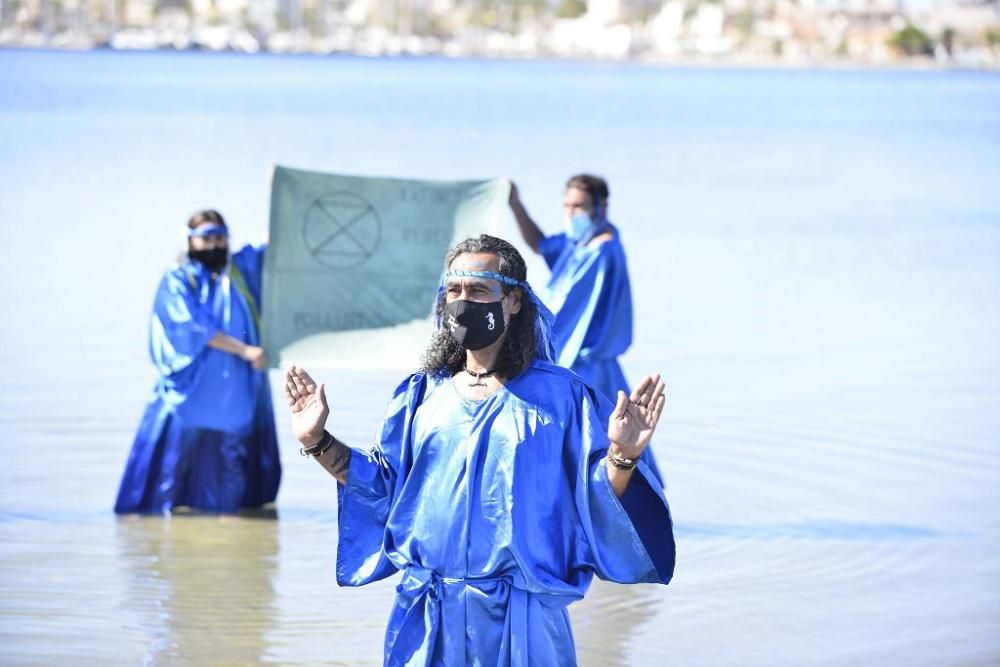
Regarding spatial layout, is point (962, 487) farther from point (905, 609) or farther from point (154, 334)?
point (154, 334)

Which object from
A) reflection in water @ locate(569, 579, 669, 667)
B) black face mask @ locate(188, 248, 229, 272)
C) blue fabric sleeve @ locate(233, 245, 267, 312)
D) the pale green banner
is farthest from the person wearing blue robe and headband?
black face mask @ locate(188, 248, 229, 272)

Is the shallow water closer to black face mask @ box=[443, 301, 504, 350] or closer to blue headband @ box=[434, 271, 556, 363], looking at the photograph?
blue headband @ box=[434, 271, 556, 363]

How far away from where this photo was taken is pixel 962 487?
11484mm

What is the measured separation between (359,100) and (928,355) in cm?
6909

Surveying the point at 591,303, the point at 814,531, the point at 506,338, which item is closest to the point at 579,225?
the point at 591,303

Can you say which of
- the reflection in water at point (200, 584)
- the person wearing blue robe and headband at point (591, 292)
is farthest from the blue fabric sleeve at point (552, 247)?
the reflection in water at point (200, 584)

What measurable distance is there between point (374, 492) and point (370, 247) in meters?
4.89

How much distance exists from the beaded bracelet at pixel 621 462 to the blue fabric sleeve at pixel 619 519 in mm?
43

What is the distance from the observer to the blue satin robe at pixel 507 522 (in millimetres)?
5539

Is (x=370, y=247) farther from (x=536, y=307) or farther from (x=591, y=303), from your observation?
(x=536, y=307)

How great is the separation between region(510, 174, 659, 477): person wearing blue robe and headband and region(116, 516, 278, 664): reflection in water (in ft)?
5.56

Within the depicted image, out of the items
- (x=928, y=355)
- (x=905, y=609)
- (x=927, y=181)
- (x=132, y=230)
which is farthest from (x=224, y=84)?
(x=905, y=609)

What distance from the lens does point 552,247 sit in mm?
10266

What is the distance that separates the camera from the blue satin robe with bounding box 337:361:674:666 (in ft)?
18.2
